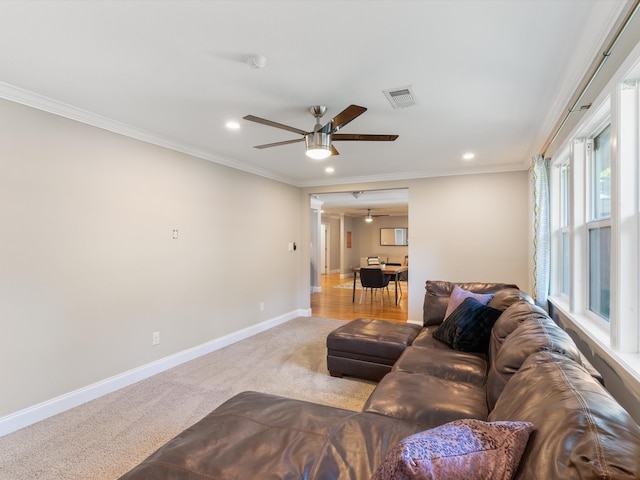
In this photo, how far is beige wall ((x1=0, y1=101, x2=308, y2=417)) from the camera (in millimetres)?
2402

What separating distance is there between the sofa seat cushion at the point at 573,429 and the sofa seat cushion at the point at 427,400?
51 centimetres

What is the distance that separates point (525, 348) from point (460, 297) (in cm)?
173

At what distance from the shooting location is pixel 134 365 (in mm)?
3174

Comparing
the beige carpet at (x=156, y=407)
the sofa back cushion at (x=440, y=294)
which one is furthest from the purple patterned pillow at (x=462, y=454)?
the sofa back cushion at (x=440, y=294)

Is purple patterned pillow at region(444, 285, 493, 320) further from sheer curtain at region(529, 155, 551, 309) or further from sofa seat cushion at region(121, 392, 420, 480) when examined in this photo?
sofa seat cushion at region(121, 392, 420, 480)

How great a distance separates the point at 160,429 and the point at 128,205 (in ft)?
6.42

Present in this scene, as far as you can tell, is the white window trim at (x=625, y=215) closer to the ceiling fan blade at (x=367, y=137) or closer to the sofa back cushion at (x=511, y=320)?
the sofa back cushion at (x=511, y=320)

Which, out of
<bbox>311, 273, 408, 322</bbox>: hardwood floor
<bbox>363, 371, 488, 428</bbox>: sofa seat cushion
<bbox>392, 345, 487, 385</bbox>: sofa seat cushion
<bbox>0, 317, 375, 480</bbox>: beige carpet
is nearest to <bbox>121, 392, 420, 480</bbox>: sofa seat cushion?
<bbox>363, 371, 488, 428</bbox>: sofa seat cushion

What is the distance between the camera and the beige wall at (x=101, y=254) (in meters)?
2.40

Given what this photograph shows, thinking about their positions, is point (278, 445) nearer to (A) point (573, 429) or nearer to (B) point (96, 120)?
(A) point (573, 429)

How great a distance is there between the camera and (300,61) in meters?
2.00

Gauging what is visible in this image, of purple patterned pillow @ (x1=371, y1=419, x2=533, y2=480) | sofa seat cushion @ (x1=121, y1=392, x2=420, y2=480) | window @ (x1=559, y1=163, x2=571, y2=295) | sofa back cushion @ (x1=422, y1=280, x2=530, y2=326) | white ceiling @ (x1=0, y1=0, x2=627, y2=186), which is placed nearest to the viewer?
purple patterned pillow @ (x1=371, y1=419, x2=533, y2=480)

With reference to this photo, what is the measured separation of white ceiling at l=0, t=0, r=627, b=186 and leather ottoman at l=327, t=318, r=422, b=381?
1950mm

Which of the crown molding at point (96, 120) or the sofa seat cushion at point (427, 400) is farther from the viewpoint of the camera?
the crown molding at point (96, 120)
